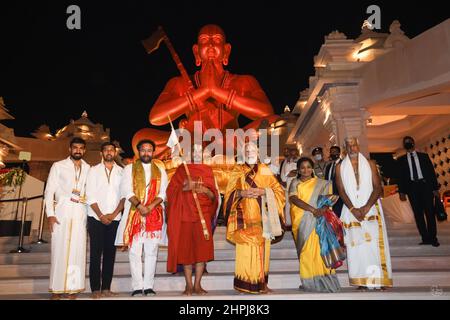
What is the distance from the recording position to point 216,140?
6.40 metres

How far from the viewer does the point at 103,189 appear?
3883mm

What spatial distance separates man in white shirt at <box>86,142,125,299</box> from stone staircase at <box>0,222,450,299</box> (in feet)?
1.03

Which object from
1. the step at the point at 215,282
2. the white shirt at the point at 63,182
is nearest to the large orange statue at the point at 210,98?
the white shirt at the point at 63,182

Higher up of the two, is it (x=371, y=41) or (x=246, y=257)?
(x=371, y=41)

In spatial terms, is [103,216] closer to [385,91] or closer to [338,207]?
[338,207]

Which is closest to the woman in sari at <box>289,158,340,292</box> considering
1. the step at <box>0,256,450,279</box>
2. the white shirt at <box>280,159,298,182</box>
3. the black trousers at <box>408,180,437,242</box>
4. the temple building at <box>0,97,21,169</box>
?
the step at <box>0,256,450,279</box>

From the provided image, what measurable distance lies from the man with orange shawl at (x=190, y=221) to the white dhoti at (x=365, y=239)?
150 centimetres

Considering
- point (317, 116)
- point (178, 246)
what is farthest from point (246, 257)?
point (317, 116)

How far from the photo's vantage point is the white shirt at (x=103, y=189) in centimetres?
381

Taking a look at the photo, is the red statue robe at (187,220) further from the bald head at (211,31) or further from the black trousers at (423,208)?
the bald head at (211,31)

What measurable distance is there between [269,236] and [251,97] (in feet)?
11.0

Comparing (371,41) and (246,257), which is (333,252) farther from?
(371,41)

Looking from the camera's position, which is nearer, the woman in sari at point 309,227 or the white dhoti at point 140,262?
the white dhoti at point 140,262

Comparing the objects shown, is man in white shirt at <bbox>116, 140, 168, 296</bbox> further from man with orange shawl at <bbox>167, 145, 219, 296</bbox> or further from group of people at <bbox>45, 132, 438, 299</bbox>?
man with orange shawl at <bbox>167, 145, 219, 296</bbox>
